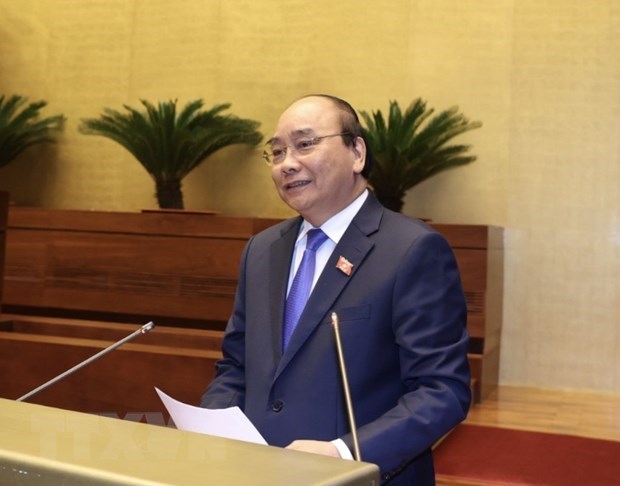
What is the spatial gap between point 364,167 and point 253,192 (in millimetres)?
5943

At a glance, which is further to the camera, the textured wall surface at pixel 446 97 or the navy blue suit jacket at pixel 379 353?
the textured wall surface at pixel 446 97

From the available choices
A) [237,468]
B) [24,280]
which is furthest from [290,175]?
[24,280]

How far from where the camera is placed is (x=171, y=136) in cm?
747

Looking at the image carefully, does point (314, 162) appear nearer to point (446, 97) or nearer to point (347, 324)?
point (347, 324)

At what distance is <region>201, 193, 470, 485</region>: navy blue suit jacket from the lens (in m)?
1.93

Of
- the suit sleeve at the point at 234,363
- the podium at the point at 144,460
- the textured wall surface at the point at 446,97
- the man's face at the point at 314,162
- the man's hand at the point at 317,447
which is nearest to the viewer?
the podium at the point at 144,460

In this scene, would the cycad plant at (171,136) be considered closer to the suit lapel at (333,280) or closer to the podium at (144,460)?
the suit lapel at (333,280)

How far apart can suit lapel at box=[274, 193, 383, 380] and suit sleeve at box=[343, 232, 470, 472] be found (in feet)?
0.42

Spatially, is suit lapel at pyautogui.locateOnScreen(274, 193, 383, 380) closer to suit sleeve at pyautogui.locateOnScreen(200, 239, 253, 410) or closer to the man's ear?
the man's ear

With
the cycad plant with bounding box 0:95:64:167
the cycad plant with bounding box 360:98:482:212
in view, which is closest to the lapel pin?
the cycad plant with bounding box 360:98:482:212

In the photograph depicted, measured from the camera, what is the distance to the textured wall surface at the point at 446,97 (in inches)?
281

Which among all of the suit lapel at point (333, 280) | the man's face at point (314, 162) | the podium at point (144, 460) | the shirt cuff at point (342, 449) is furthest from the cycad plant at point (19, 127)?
the podium at point (144, 460)

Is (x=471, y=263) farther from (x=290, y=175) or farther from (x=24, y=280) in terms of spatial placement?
(x=290, y=175)

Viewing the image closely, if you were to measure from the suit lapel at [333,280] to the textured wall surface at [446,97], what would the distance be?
17.4ft
